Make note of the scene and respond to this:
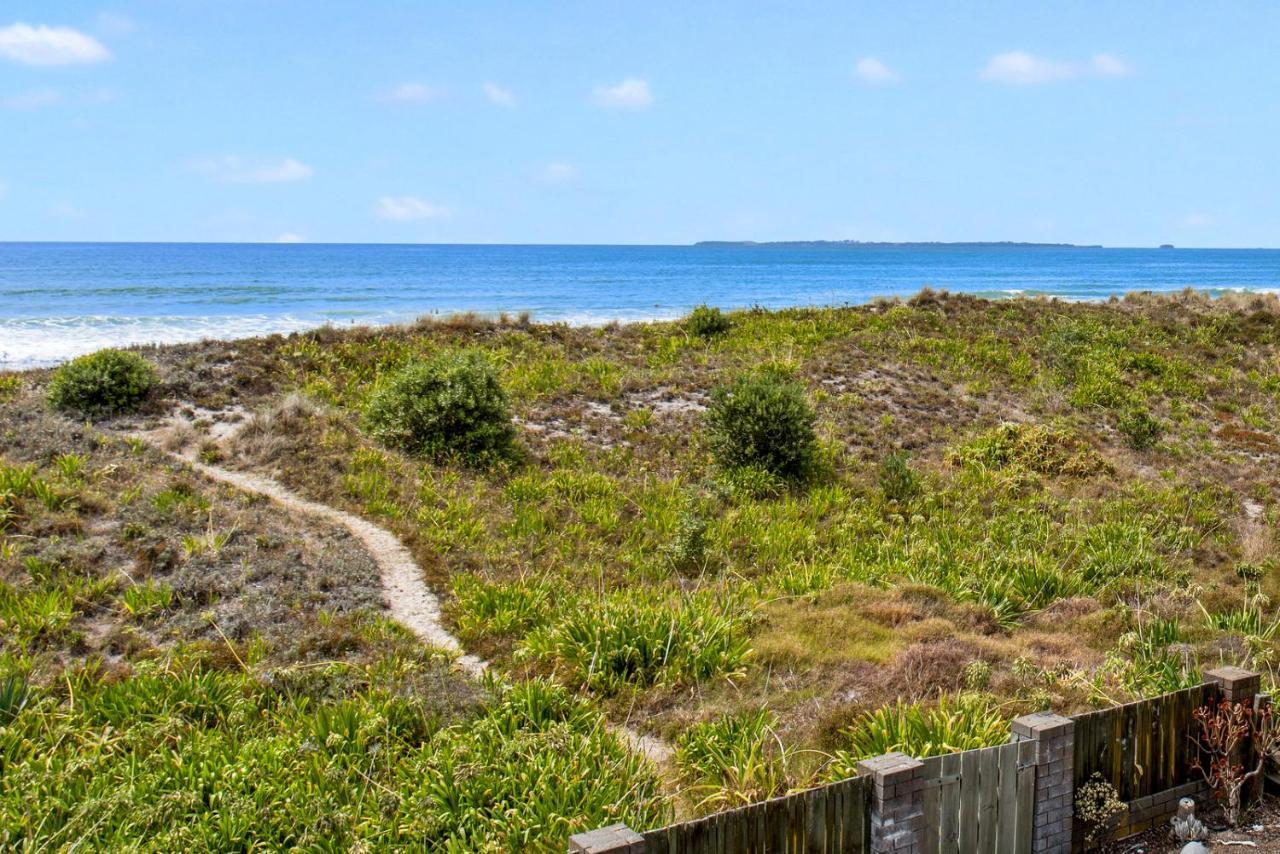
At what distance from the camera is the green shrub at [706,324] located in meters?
26.0

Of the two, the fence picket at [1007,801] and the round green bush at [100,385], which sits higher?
the round green bush at [100,385]

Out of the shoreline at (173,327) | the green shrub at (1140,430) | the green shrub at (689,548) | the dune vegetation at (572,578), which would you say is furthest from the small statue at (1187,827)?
the shoreline at (173,327)

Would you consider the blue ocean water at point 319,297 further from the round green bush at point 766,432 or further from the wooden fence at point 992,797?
the wooden fence at point 992,797

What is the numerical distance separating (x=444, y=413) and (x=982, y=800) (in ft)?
38.6

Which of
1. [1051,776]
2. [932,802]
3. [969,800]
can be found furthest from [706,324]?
[932,802]

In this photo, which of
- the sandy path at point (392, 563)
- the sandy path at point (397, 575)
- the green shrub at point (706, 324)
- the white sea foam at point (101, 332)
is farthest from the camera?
the white sea foam at point (101, 332)

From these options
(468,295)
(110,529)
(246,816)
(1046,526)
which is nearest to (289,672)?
(246,816)

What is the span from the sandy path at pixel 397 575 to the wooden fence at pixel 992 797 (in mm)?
1938

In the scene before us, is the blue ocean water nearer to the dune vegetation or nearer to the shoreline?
the shoreline

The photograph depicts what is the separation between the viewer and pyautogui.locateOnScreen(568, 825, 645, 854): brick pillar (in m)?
4.37

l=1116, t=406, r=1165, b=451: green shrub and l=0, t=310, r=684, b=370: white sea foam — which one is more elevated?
l=0, t=310, r=684, b=370: white sea foam

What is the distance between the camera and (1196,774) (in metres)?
6.83

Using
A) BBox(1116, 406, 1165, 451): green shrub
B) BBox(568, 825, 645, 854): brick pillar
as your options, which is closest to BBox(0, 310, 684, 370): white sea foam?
BBox(1116, 406, 1165, 451): green shrub

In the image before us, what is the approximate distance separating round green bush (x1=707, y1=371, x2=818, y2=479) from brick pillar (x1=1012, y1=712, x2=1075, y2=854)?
387 inches
